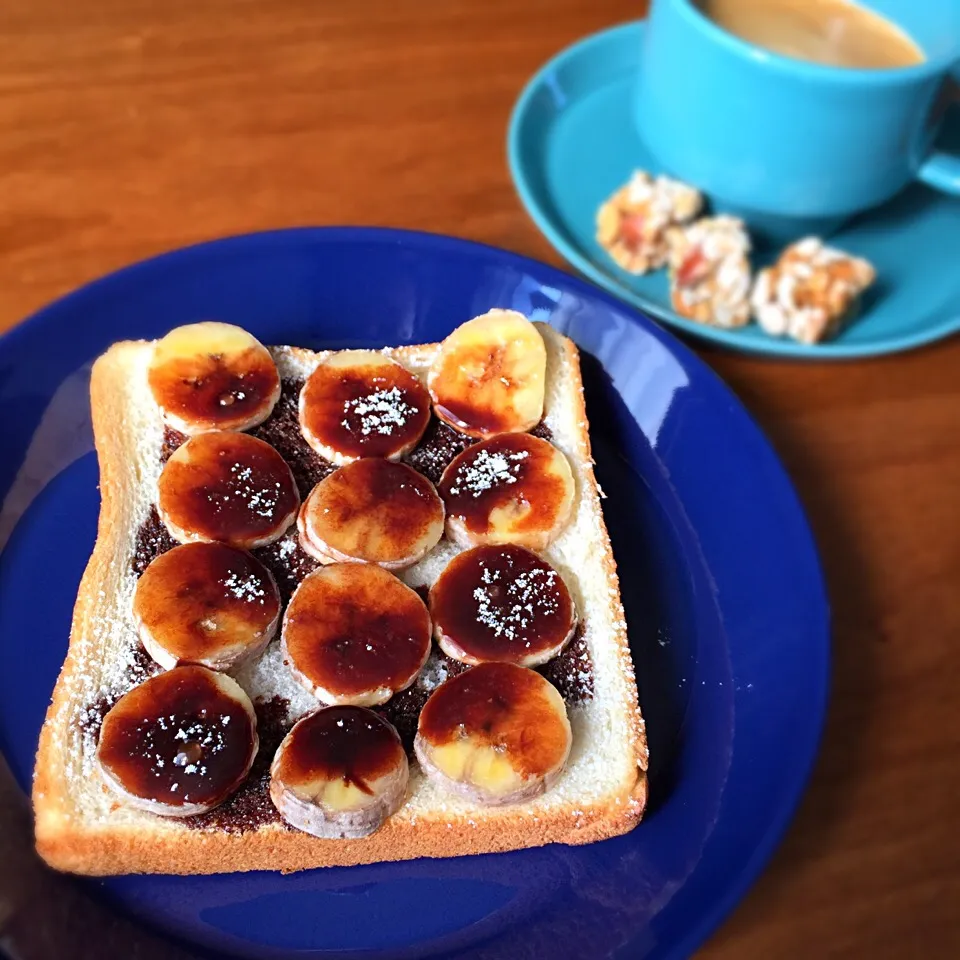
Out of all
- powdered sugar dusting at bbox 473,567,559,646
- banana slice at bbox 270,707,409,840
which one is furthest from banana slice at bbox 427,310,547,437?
banana slice at bbox 270,707,409,840

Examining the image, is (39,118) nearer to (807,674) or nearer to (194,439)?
(194,439)

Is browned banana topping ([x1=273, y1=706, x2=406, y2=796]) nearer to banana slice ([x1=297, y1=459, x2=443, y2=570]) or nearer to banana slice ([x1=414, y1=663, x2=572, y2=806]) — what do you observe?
banana slice ([x1=414, y1=663, x2=572, y2=806])

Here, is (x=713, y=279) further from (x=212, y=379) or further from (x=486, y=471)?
(x=212, y=379)

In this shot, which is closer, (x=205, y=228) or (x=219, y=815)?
(x=219, y=815)

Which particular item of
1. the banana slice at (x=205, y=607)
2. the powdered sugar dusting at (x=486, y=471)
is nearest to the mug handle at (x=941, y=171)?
the powdered sugar dusting at (x=486, y=471)

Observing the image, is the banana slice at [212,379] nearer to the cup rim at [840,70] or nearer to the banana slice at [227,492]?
the banana slice at [227,492]

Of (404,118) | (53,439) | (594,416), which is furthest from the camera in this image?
(404,118)

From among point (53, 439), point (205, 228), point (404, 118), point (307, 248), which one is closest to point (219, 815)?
point (53, 439)
